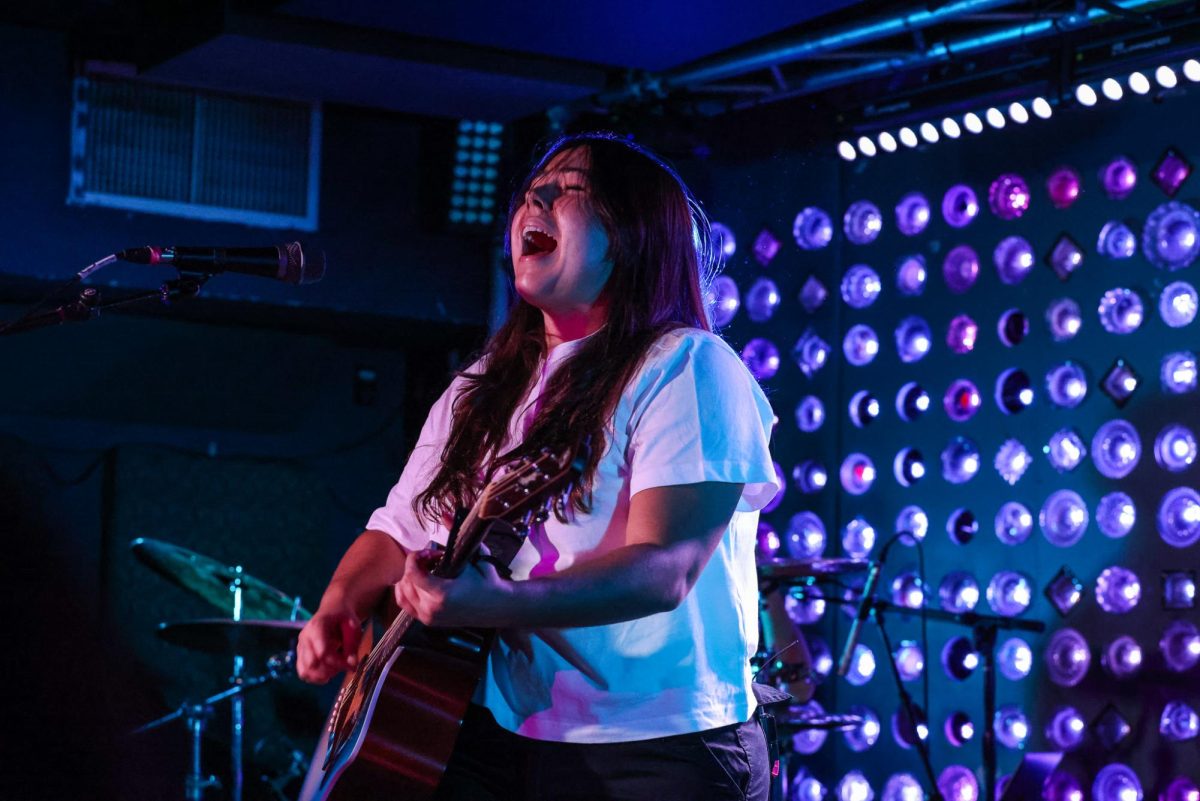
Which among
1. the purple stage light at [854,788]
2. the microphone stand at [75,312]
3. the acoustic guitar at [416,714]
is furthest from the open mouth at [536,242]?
the purple stage light at [854,788]

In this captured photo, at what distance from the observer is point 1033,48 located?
5.51m

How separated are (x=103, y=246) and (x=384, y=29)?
5.02 feet

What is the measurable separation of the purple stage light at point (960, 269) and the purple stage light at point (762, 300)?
0.86 m

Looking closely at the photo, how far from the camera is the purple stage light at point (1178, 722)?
16.7ft

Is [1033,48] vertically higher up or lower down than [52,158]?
higher up

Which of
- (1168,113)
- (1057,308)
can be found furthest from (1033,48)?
(1057,308)

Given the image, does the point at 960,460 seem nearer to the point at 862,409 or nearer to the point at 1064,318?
the point at 862,409

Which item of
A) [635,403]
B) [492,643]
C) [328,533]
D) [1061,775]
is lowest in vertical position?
[1061,775]

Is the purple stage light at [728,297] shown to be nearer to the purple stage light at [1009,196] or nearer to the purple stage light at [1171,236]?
the purple stage light at [1009,196]

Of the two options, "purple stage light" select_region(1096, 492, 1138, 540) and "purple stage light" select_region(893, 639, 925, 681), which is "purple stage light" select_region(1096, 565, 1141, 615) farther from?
"purple stage light" select_region(893, 639, 925, 681)

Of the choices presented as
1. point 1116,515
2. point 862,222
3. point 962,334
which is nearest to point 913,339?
point 962,334

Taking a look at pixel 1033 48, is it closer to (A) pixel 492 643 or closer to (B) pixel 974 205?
(B) pixel 974 205

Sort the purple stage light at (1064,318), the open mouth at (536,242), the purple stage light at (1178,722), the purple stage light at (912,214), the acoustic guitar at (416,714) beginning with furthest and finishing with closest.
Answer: the purple stage light at (912,214) < the purple stage light at (1064,318) < the purple stage light at (1178,722) < the open mouth at (536,242) < the acoustic guitar at (416,714)

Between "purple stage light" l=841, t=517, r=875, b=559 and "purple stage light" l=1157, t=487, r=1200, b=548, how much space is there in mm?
1309
